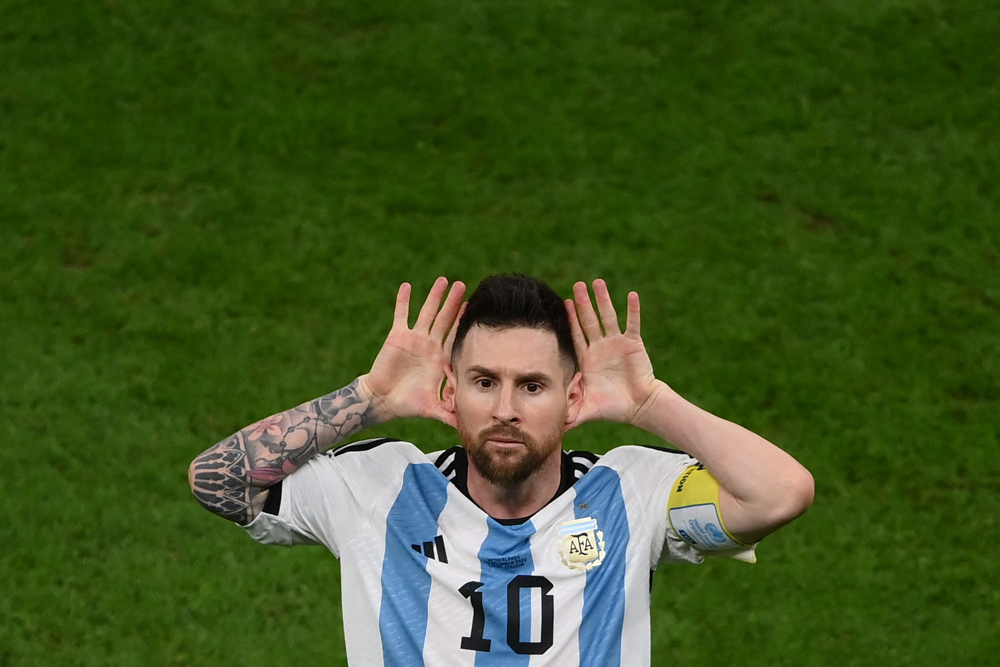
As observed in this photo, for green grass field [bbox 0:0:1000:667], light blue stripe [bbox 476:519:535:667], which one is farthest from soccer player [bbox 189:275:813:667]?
green grass field [bbox 0:0:1000:667]

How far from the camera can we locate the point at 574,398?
4.30 metres

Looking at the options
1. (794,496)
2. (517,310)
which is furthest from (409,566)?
(794,496)

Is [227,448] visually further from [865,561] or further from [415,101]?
[415,101]

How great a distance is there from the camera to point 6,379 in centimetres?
766

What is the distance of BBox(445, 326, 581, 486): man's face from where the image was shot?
4035 millimetres

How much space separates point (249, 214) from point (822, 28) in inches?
202

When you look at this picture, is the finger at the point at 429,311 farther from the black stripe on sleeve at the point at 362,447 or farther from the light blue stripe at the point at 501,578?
the light blue stripe at the point at 501,578

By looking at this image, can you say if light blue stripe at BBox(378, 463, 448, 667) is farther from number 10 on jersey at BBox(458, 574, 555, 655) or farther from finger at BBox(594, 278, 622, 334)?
finger at BBox(594, 278, 622, 334)

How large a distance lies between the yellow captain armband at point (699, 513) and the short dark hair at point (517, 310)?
599mm

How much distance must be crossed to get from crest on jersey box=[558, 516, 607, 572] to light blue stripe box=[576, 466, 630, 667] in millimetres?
20

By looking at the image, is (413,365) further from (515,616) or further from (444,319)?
(515,616)

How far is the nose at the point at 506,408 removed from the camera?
3994 mm

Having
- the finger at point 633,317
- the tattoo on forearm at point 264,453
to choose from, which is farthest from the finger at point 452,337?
the finger at point 633,317

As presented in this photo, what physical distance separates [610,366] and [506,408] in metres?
0.53
